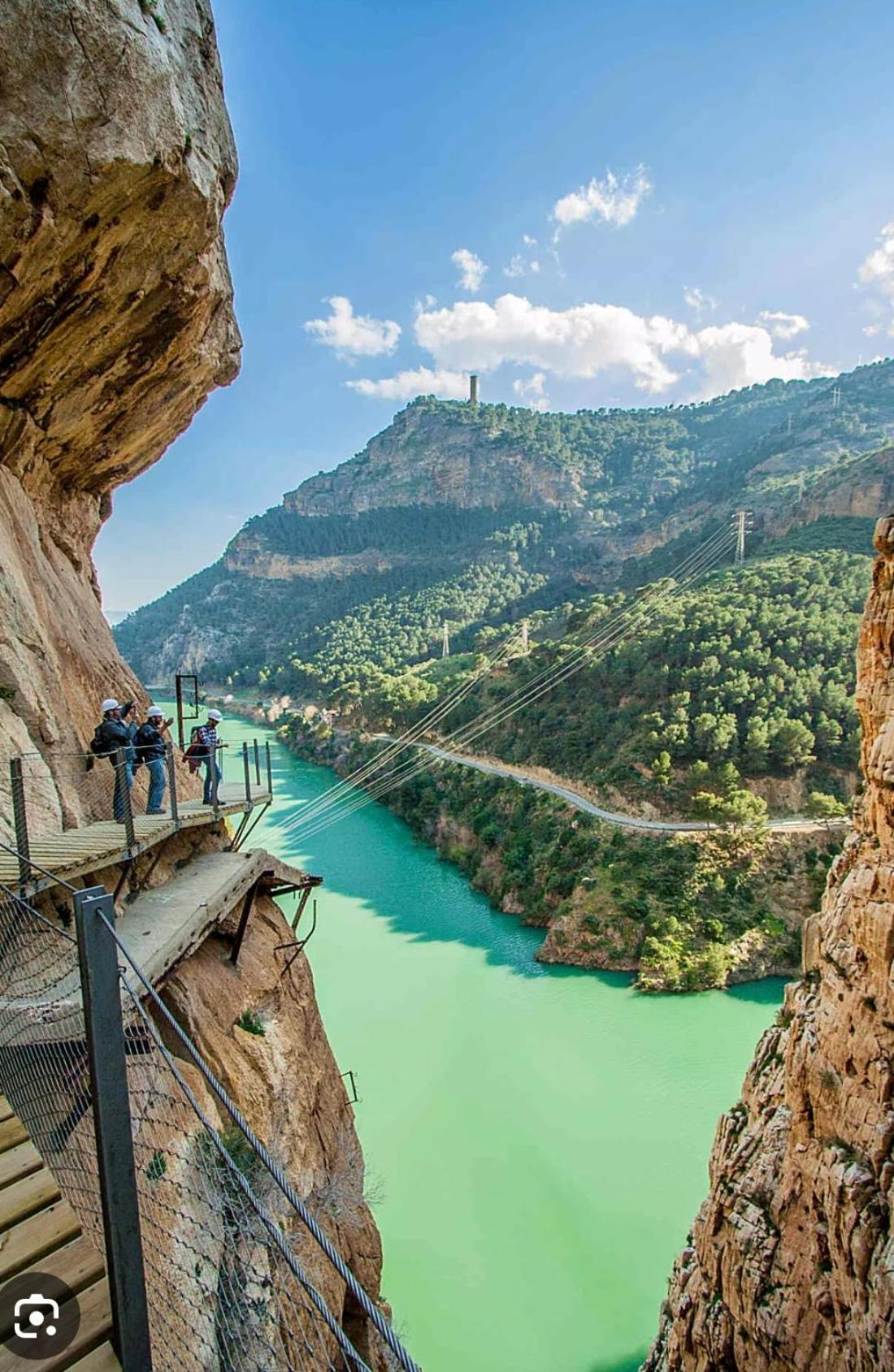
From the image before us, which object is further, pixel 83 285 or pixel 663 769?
pixel 663 769

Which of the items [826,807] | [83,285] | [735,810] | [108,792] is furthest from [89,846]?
[826,807]

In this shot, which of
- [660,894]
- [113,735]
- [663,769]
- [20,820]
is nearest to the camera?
[20,820]

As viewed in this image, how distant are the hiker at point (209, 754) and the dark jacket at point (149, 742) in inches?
23.6

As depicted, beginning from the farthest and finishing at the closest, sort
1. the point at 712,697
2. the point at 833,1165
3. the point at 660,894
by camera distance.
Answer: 1. the point at 712,697
2. the point at 660,894
3. the point at 833,1165

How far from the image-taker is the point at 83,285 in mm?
5121

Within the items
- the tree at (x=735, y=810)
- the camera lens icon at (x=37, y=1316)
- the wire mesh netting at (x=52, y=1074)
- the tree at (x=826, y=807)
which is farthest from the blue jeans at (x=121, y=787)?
the tree at (x=826, y=807)

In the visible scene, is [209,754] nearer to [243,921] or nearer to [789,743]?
[243,921]

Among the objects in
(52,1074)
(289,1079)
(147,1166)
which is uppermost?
(52,1074)

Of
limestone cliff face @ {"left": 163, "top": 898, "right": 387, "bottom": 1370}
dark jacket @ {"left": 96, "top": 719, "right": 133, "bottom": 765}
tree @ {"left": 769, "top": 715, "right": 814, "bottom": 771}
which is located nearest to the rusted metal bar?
limestone cliff face @ {"left": 163, "top": 898, "right": 387, "bottom": 1370}

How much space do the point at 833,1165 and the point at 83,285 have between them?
380 inches

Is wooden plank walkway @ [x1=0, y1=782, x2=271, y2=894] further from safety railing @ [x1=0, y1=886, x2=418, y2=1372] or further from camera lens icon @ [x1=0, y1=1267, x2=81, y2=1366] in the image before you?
camera lens icon @ [x1=0, y1=1267, x2=81, y2=1366]

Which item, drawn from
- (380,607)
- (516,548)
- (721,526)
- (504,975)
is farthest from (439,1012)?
(516,548)

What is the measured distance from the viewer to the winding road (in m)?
22.6

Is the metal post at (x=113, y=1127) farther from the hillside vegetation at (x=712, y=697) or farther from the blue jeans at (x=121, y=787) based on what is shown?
the hillside vegetation at (x=712, y=697)
